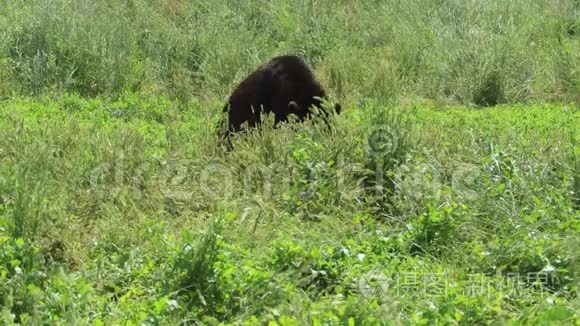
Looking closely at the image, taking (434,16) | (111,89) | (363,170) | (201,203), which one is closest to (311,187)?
(363,170)

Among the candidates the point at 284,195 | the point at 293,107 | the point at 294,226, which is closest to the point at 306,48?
the point at 293,107

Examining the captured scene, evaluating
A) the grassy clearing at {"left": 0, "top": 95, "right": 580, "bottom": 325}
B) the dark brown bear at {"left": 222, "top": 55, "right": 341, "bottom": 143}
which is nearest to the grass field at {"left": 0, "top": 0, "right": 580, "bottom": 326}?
the grassy clearing at {"left": 0, "top": 95, "right": 580, "bottom": 325}

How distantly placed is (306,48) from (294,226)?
707 cm

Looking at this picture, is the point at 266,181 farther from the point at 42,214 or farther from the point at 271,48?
the point at 271,48

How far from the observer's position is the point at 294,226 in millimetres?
5074

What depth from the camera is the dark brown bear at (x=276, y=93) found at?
7441mm

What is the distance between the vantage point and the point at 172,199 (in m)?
5.66

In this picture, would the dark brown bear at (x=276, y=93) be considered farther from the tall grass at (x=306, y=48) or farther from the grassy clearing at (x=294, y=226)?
the tall grass at (x=306, y=48)

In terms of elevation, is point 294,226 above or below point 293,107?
above

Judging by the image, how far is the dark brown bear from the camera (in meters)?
7.44

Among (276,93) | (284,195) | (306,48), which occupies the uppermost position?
(284,195)

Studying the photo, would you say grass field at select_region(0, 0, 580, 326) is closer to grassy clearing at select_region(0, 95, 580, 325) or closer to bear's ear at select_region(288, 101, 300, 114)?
grassy clearing at select_region(0, 95, 580, 325)

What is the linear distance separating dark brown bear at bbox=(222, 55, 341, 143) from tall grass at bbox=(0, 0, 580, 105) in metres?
2.01

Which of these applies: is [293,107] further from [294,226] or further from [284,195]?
[294,226]
